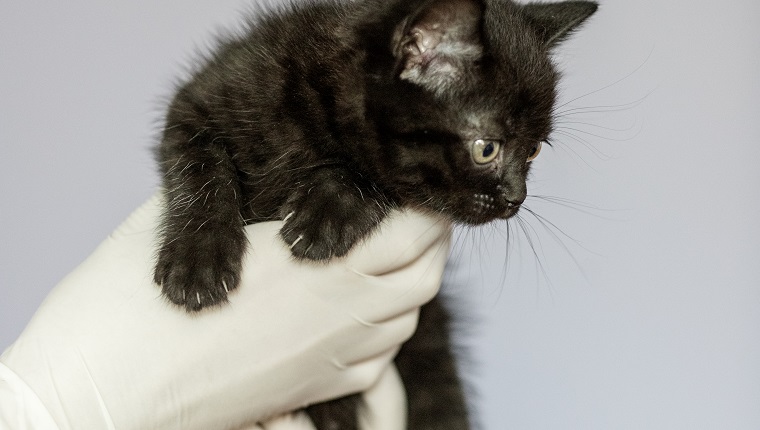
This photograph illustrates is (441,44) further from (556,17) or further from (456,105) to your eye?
(556,17)

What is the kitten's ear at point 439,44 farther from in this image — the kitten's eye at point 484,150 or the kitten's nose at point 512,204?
the kitten's nose at point 512,204

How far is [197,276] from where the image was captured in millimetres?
1262

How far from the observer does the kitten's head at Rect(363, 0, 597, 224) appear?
128cm

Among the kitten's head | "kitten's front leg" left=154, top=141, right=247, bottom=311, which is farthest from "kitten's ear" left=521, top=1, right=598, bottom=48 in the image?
"kitten's front leg" left=154, top=141, right=247, bottom=311

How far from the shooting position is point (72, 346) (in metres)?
1.33

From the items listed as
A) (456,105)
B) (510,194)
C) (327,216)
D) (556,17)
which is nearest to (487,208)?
(510,194)

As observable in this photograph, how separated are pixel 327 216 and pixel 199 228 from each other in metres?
0.23

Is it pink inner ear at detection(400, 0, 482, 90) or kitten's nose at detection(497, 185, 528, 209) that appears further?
kitten's nose at detection(497, 185, 528, 209)

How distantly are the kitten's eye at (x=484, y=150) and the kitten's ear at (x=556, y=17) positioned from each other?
1.10 ft

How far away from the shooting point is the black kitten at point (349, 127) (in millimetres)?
1292

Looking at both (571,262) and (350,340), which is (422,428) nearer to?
(350,340)

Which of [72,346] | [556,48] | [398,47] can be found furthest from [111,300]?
[556,48]

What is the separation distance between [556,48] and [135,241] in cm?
103

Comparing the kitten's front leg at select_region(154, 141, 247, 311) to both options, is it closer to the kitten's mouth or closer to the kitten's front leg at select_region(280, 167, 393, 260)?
the kitten's front leg at select_region(280, 167, 393, 260)
